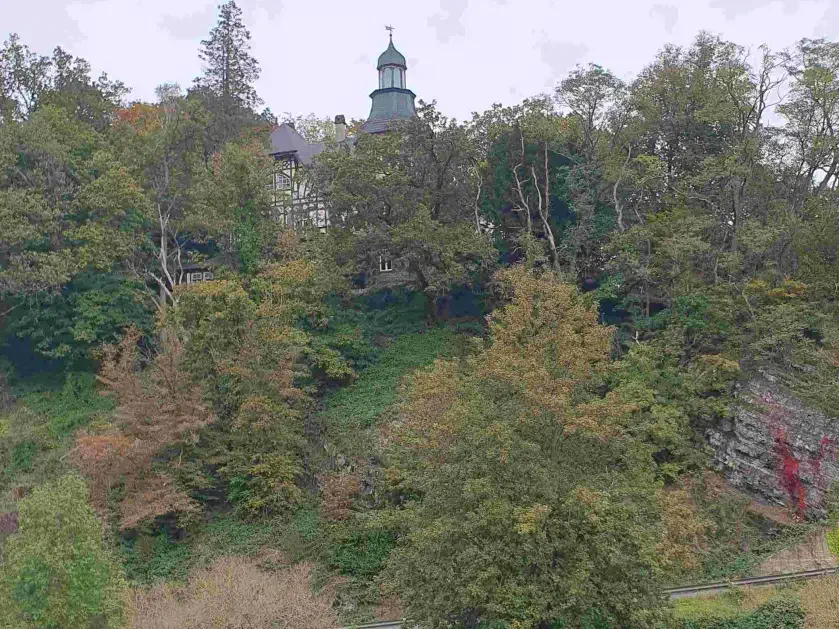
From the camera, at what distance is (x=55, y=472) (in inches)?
1099

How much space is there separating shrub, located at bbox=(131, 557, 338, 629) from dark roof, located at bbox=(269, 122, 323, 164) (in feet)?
79.1

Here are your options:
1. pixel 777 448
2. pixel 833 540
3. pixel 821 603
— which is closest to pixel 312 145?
pixel 777 448

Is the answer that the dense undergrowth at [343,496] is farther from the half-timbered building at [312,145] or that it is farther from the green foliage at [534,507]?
the half-timbered building at [312,145]

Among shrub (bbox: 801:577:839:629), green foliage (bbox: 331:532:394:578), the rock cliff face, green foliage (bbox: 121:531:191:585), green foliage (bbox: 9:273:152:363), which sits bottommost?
green foliage (bbox: 121:531:191:585)

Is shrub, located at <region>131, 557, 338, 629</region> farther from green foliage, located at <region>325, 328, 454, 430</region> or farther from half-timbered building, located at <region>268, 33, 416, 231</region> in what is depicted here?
half-timbered building, located at <region>268, 33, 416, 231</region>

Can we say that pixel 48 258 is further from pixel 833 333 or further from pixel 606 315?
pixel 833 333

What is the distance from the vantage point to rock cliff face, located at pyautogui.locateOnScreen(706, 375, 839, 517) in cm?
2195

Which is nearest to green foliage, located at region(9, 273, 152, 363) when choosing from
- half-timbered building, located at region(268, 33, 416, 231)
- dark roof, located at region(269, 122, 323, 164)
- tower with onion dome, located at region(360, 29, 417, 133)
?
half-timbered building, located at region(268, 33, 416, 231)

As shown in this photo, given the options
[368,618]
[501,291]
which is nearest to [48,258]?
[501,291]

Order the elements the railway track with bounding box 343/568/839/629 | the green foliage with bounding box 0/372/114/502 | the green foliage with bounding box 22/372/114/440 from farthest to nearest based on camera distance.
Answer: the green foliage with bounding box 22/372/114/440
the green foliage with bounding box 0/372/114/502
the railway track with bounding box 343/568/839/629

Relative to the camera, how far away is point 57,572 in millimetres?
A: 16328

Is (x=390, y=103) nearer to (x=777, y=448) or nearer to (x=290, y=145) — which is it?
(x=290, y=145)

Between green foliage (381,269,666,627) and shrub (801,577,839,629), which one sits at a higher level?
green foliage (381,269,666,627)

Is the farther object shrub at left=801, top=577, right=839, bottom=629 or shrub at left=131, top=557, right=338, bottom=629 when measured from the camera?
shrub at left=131, top=557, right=338, bottom=629
